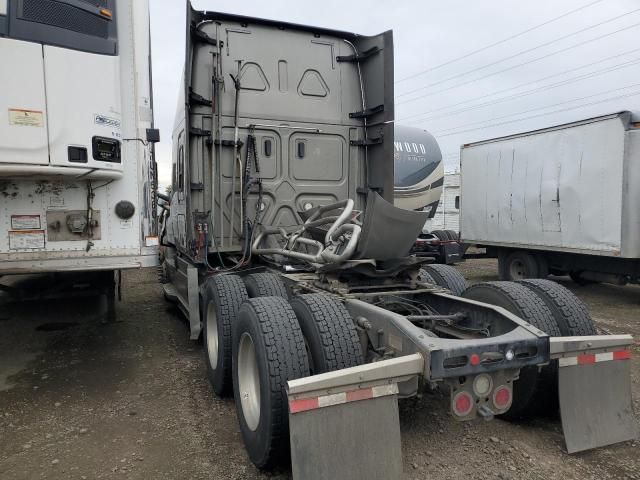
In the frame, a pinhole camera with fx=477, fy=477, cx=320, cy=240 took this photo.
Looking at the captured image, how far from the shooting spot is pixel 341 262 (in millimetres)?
3701

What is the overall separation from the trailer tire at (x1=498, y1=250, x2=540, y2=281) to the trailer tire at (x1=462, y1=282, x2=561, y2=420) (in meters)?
6.52

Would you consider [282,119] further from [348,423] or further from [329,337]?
[348,423]

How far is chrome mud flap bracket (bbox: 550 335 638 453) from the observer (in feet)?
9.63

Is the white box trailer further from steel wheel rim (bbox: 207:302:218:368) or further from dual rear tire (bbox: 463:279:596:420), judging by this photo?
steel wheel rim (bbox: 207:302:218:368)

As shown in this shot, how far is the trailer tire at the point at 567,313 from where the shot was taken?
3.34 metres

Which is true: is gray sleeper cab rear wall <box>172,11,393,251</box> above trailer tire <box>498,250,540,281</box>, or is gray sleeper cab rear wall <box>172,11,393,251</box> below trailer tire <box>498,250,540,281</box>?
above

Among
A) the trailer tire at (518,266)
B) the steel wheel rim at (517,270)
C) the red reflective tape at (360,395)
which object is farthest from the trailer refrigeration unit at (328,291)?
the steel wheel rim at (517,270)

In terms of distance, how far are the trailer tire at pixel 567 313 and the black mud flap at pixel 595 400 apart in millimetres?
320

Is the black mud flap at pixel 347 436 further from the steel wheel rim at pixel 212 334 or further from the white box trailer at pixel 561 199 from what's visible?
the white box trailer at pixel 561 199

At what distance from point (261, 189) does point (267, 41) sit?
5.63ft

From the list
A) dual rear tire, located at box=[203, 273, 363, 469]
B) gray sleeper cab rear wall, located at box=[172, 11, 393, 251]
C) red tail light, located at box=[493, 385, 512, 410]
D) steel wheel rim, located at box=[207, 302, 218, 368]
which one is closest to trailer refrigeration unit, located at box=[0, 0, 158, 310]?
gray sleeper cab rear wall, located at box=[172, 11, 393, 251]

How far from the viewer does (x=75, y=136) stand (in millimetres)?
4031

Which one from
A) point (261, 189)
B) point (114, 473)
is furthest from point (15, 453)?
point (261, 189)

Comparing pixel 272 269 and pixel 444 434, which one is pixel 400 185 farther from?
pixel 444 434
